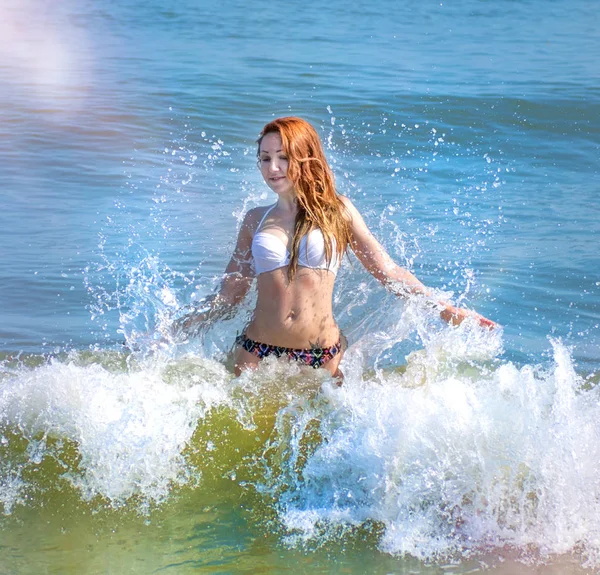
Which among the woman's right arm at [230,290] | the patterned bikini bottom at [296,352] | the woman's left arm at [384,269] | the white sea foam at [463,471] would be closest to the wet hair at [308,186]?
the woman's left arm at [384,269]

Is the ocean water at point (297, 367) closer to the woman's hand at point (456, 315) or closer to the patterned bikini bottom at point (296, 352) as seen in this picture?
the patterned bikini bottom at point (296, 352)

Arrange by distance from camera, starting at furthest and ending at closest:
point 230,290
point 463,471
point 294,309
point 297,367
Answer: point 230,290 → point 297,367 → point 294,309 → point 463,471

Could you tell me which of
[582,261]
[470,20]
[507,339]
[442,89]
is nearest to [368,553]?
[507,339]

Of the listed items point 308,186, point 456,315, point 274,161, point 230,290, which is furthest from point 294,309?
point 456,315

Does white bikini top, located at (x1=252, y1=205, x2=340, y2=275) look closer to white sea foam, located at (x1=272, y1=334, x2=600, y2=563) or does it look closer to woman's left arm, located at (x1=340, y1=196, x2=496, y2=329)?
woman's left arm, located at (x1=340, y1=196, x2=496, y2=329)

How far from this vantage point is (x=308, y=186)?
4.30 m

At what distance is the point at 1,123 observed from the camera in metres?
11.7

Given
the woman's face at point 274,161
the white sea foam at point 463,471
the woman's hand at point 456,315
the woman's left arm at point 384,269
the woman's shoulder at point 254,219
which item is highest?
the woman's face at point 274,161

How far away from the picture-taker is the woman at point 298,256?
4.24 metres

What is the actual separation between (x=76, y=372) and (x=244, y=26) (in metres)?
16.2

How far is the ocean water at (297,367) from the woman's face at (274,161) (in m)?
0.68

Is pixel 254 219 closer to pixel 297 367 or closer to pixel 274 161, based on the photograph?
pixel 274 161

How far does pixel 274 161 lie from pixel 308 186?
0.21 m

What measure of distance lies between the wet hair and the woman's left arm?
0.11 metres
